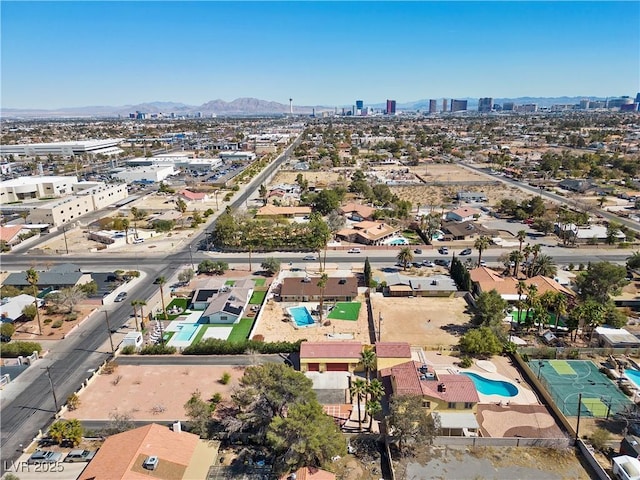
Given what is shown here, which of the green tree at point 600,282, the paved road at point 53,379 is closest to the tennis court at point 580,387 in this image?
the green tree at point 600,282

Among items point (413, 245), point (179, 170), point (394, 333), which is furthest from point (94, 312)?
point (179, 170)

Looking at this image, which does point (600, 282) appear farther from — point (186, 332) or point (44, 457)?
point (44, 457)

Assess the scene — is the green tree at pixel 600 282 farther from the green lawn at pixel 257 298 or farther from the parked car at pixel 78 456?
the parked car at pixel 78 456

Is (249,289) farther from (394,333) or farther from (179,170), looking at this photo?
(179,170)

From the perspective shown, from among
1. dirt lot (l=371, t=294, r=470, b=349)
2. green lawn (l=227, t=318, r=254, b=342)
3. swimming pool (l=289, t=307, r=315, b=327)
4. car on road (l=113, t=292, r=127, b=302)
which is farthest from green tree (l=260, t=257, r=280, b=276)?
car on road (l=113, t=292, r=127, b=302)

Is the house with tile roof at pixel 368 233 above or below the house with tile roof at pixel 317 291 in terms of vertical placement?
above

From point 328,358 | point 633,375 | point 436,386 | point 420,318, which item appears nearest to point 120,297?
point 328,358
